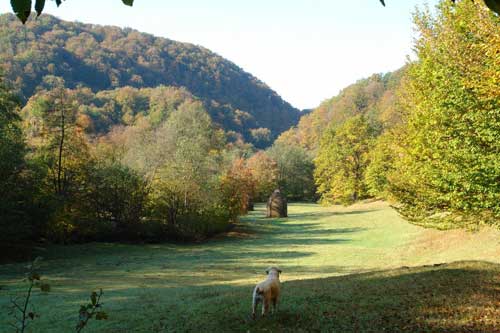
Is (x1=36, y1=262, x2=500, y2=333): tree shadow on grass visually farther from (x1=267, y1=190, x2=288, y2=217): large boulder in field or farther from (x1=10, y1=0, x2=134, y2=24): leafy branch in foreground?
(x1=267, y1=190, x2=288, y2=217): large boulder in field

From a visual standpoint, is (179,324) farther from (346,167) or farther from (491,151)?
(346,167)

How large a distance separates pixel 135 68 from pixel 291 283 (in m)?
89.9

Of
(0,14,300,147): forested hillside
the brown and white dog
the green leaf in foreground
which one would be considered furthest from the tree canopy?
(0,14,300,147): forested hillside

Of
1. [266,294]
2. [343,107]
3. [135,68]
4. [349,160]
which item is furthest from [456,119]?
[135,68]

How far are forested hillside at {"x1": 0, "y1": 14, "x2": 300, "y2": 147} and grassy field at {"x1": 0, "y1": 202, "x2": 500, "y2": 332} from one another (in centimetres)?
4535

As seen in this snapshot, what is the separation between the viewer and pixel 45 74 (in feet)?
213

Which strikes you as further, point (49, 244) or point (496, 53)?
point (49, 244)

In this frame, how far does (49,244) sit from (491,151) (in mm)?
21898

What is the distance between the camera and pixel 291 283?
11461 millimetres

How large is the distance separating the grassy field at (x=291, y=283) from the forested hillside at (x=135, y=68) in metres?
45.3

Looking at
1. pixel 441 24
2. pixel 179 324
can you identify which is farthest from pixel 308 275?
pixel 441 24

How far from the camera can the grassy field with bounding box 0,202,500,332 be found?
702 cm

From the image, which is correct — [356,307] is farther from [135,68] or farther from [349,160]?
[135,68]

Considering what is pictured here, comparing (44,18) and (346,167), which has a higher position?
(44,18)
